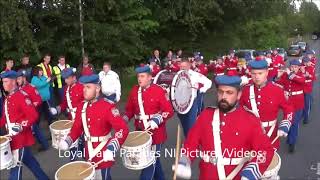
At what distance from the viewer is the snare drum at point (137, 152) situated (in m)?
6.03

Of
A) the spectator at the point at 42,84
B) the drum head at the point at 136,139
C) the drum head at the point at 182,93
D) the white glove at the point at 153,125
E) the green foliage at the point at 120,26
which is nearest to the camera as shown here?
the drum head at the point at 136,139

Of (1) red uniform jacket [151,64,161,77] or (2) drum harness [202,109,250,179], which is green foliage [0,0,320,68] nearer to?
(1) red uniform jacket [151,64,161,77]

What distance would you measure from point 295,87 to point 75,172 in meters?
6.50

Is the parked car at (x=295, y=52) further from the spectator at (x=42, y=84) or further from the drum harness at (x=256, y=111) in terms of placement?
the drum harness at (x=256, y=111)

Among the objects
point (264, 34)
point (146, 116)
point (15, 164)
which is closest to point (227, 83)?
point (146, 116)

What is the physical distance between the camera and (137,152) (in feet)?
19.8

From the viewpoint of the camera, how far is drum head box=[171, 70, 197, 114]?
9156 millimetres

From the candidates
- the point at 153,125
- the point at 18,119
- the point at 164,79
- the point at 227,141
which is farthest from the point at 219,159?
the point at 164,79

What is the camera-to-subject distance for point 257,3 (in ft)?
85.0

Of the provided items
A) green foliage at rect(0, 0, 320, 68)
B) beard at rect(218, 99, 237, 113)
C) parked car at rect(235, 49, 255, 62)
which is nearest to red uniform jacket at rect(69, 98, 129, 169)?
beard at rect(218, 99, 237, 113)

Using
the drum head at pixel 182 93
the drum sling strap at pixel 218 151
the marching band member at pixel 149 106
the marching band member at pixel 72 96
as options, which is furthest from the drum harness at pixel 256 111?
the marching band member at pixel 72 96

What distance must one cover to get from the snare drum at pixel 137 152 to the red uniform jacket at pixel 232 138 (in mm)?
1611

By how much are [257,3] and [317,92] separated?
8.40m

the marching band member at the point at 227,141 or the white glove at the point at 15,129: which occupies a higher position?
the marching band member at the point at 227,141
